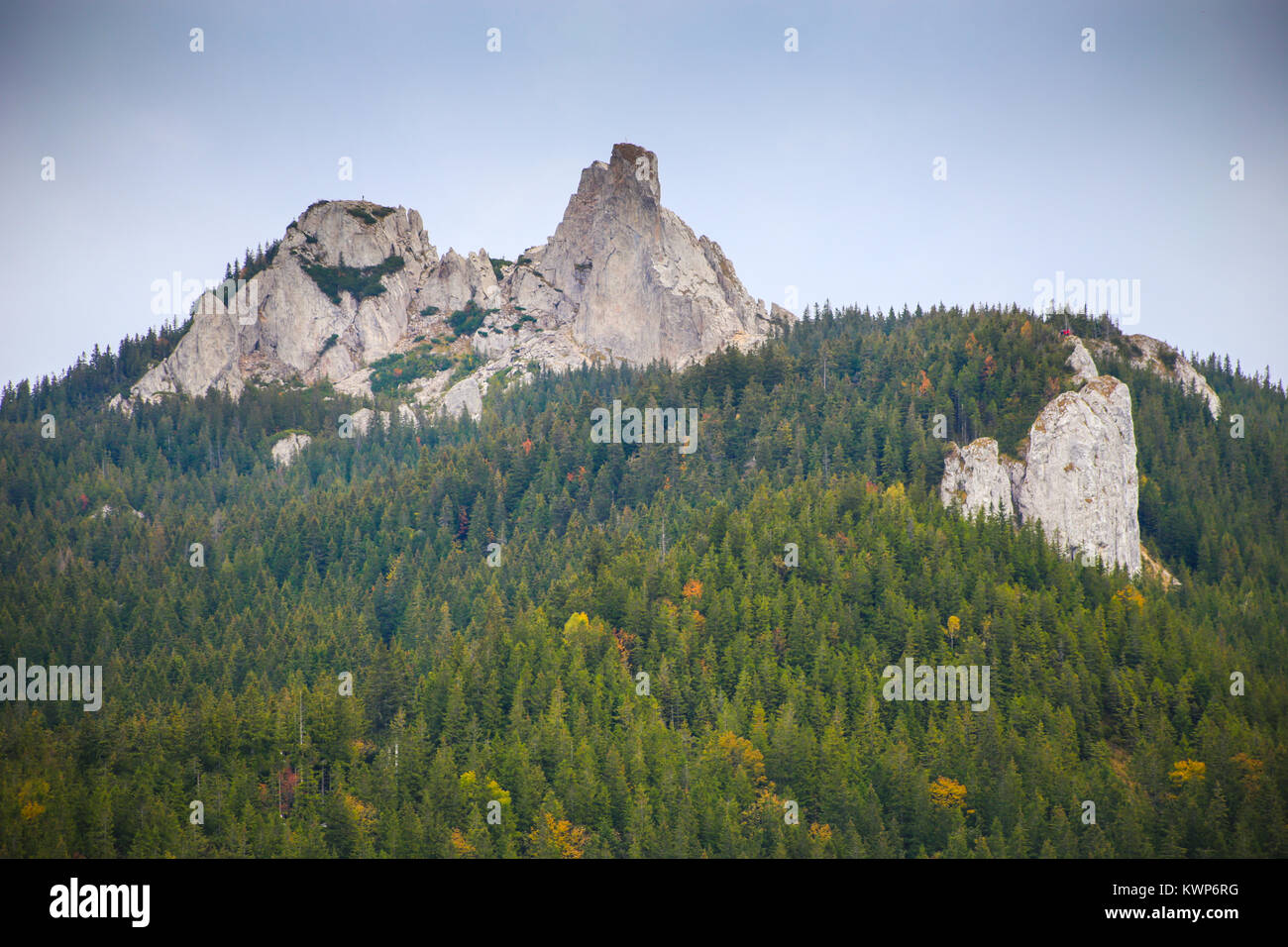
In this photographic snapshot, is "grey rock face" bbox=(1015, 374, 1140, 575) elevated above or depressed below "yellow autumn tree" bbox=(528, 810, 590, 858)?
above

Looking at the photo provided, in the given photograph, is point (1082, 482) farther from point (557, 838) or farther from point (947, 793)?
point (557, 838)

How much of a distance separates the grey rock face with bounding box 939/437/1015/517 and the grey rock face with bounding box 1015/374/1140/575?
120 inches

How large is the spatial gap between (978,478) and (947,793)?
2247 inches

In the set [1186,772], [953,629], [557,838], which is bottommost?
[557,838]

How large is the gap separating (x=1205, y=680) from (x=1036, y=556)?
2146 centimetres

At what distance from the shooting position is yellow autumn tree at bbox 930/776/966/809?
84188mm

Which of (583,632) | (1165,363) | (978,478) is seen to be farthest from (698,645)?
(1165,363)

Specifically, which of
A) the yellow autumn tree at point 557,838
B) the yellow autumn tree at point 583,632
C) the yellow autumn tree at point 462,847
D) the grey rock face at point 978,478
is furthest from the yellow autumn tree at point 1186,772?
the yellow autumn tree at point 462,847

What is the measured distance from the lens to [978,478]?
134500mm

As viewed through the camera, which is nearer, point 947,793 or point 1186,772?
point 947,793

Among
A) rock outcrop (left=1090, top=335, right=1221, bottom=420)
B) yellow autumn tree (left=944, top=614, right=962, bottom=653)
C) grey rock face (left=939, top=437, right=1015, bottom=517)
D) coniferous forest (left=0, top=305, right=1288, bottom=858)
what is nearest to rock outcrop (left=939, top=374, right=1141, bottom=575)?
grey rock face (left=939, top=437, right=1015, bottom=517)

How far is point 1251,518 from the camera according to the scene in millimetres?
149375

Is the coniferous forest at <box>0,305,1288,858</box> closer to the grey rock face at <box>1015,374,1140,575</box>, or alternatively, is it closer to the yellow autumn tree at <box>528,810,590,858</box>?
the yellow autumn tree at <box>528,810,590,858</box>
